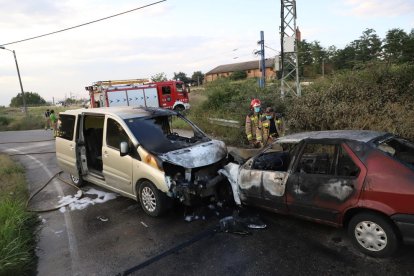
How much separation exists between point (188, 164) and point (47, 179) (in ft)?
17.5

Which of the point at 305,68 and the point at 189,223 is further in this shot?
the point at 305,68

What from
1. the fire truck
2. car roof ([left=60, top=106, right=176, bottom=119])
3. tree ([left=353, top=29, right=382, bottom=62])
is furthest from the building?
car roof ([left=60, top=106, right=176, bottom=119])

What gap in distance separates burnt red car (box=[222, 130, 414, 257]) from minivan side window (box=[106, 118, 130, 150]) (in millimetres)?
2391

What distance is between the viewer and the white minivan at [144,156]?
526cm

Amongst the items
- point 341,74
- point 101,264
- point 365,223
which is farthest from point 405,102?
point 101,264

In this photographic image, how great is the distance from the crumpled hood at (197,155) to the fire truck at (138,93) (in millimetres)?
18361

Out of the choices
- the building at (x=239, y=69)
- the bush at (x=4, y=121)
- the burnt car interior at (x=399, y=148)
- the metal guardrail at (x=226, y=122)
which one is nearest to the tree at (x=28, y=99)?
the building at (x=239, y=69)

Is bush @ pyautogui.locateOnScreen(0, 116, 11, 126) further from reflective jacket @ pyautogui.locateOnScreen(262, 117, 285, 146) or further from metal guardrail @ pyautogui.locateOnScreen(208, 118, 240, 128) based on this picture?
reflective jacket @ pyautogui.locateOnScreen(262, 117, 285, 146)

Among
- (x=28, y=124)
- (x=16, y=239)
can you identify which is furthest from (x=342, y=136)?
(x=28, y=124)

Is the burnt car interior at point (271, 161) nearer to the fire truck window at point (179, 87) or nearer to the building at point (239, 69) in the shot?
the fire truck window at point (179, 87)

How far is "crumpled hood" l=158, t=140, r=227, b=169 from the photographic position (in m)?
5.31

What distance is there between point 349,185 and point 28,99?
118 m

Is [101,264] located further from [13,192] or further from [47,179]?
[47,179]

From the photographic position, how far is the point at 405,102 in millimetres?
7836
